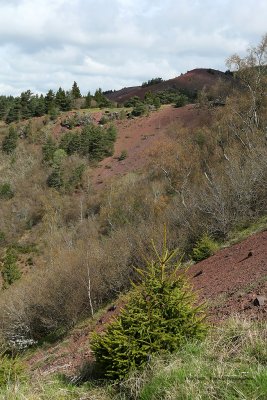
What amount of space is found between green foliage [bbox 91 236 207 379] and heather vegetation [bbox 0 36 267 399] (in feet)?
0.17

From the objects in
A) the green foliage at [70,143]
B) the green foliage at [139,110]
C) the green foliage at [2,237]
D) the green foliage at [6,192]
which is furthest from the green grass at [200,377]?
the green foliage at [139,110]

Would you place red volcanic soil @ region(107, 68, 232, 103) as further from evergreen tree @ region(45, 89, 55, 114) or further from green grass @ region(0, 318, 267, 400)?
green grass @ region(0, 318, 267, 400)

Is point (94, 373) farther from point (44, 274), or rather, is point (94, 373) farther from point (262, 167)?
point (44, 274)

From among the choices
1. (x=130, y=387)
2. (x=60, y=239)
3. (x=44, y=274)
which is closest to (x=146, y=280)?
(x=130, y=387)

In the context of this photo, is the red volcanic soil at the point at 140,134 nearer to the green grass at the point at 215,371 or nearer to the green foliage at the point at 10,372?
the green foliage at the point at 10,372

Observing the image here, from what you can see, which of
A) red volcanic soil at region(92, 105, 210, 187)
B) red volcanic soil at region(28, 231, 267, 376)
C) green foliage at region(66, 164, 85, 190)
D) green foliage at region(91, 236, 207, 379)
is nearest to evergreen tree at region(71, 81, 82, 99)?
red volcanic soil at region(92, 105, 210, 187)

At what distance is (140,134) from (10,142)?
18.5 m

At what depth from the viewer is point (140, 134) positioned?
2365 inches

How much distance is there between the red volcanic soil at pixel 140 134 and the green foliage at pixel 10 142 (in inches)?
562

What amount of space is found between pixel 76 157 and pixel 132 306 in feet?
170

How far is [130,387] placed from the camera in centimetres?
485

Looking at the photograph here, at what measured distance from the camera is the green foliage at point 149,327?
515 cm

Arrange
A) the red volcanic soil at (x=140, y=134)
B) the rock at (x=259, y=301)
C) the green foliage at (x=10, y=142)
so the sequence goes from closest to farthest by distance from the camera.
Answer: the rock at (x=259, y=301)
the red volcanic soil at (x=140, y=134)
the green foliage at (x=10, y=142)

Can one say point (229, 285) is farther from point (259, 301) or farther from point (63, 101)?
point (63, 101)
